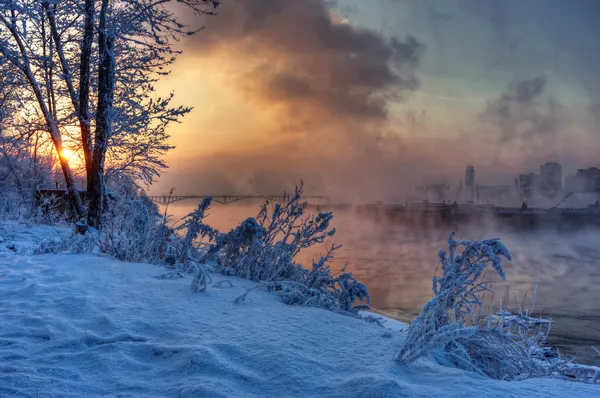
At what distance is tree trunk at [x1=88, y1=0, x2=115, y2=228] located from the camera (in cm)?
1136

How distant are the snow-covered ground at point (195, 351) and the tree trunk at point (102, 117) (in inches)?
311

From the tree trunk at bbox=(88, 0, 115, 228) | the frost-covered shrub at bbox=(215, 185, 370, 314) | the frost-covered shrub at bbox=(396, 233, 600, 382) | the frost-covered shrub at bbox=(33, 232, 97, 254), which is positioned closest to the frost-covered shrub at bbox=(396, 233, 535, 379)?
the frost-covered shrub at bbox=(396, 233, 600, 382)

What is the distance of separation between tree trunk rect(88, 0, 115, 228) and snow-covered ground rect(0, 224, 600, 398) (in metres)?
7.90

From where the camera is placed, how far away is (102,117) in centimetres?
1158

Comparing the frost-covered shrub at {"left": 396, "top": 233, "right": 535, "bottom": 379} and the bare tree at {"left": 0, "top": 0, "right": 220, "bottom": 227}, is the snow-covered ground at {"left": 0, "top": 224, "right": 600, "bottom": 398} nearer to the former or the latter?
the frost-covered shrub at {"left": 396, "top": 233, "right": 535, "bottom": 379}

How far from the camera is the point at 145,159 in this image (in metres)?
14.5

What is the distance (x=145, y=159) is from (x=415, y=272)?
1313 inches

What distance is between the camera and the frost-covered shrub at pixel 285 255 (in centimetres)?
500

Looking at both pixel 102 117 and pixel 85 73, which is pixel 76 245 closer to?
pixel 102 117

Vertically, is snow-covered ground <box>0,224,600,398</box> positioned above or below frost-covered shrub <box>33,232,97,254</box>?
below

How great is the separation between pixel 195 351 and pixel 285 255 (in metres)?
2.97

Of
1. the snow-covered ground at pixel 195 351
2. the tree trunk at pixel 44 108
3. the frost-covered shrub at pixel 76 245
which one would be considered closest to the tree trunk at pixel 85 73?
the tree trunk at pixel 44 108

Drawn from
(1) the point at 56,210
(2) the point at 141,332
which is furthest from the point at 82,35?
(2) the point at 141,332

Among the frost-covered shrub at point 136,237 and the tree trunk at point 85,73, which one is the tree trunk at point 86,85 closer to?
the tree trunk at point 85,73
